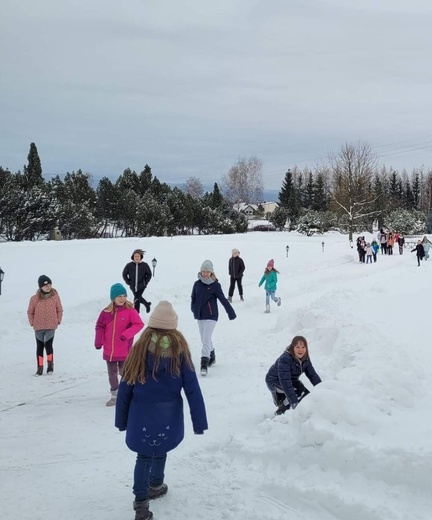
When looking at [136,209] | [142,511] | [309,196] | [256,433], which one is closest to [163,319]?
[142,511]

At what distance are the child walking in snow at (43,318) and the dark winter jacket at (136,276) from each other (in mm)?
4288

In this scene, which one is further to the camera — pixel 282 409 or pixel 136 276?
pixel 136 276

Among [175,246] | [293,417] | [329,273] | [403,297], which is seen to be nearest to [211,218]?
[175,246]

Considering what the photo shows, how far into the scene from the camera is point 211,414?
630 cm

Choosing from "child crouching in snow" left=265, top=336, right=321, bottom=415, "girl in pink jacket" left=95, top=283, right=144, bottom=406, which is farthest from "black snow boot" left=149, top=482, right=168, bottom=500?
"girl in pink jacket" left=95, top=283, right=144, bottom=406

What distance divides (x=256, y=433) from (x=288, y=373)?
87 cm

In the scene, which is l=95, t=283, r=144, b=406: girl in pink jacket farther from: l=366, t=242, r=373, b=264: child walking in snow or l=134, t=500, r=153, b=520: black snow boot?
l=366, t=242, r=373, b=264: child walking in snow

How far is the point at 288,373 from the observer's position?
19.0 ft

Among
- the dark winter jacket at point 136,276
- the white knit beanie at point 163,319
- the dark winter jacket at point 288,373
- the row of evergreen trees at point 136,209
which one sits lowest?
the dark winter jacket at point 288,373

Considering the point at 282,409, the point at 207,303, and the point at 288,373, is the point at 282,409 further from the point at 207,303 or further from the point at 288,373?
the point at 207,303

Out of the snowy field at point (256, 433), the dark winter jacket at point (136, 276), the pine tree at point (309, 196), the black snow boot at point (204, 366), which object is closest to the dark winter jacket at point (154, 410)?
the snowy field at point (256, 433)

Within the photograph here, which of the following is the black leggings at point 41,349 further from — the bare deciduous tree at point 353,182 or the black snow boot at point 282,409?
the bare deciduous tree at point 353,182

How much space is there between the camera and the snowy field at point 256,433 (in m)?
4.02

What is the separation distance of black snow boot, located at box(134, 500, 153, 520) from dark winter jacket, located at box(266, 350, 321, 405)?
2.26 meters
